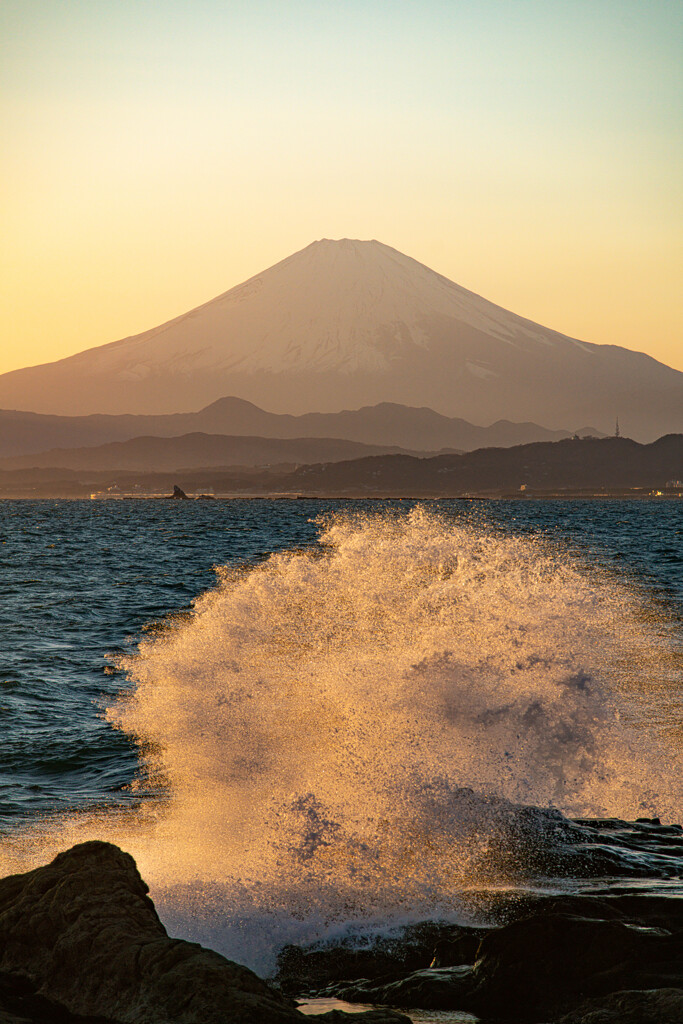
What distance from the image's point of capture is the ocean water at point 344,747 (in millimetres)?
7543

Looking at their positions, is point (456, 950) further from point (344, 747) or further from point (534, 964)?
point (344, 747)

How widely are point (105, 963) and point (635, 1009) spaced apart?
288 centimetres

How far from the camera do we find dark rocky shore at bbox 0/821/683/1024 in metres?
4.76

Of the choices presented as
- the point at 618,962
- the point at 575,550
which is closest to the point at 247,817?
the point at 618,962

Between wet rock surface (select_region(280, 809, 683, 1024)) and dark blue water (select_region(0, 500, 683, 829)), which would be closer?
wet rock surface (select_region(280, 809, 683, 1024))

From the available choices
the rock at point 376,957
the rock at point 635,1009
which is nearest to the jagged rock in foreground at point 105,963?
the rock at point 635,1009

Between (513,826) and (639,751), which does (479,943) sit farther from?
(639,751)

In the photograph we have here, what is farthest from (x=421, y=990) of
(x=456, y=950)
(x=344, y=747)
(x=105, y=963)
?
(x=344, y=747)

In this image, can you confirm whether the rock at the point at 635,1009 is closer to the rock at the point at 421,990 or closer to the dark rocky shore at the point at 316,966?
the dark rocky shore at the point at 316,966

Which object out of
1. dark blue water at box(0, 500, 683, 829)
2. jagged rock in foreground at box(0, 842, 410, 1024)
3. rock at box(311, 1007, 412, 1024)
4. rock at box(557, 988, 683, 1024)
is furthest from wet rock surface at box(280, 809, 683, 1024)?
dark blue water at box(0, 500, 683, 829)

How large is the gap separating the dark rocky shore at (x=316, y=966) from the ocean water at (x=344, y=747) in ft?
2.05

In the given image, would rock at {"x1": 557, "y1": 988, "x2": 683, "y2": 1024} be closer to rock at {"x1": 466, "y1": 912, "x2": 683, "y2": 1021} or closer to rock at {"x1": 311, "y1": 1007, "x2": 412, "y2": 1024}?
rock at {"x1": 466, "y1": 912, "x2": 683, "y2": 1021}

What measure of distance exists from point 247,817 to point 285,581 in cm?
1582

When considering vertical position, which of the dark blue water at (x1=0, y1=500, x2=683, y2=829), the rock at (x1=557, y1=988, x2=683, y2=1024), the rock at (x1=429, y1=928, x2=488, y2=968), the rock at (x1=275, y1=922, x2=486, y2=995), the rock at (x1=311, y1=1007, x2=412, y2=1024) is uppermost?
the rock at (x1=557, y1=988, x2=683, y2=1024)
